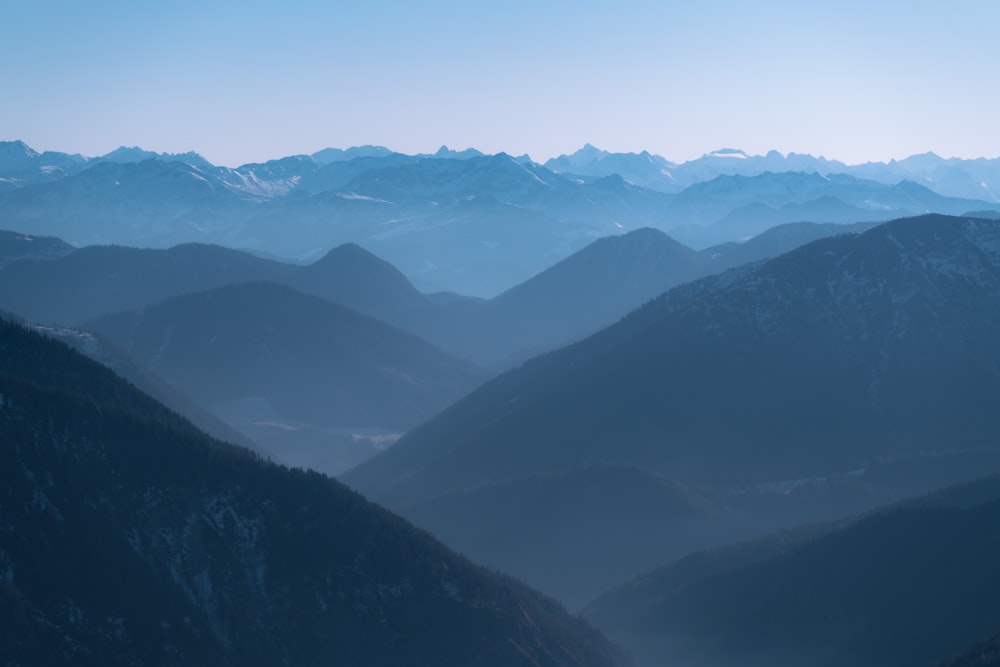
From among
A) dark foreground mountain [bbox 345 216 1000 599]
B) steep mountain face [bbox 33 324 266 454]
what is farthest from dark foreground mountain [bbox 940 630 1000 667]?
steep mountain face [bbox 33 324 266 454]

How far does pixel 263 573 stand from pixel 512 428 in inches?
3692

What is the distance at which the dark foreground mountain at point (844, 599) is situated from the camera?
3371 inches

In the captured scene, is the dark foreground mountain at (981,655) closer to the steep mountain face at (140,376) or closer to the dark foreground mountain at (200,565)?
the dark foreground mountain at (200,565)

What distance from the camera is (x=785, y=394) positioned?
164500 mm

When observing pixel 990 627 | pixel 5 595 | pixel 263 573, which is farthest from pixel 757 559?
pixel 5 595

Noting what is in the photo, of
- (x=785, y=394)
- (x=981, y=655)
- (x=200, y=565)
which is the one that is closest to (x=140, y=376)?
(x=785, y=394)

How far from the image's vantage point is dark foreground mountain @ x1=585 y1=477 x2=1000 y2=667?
85625mm

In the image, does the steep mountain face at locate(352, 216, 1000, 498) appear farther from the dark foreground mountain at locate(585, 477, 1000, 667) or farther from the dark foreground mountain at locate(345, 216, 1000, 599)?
the dark foreground mountain at locate(585, 477, 1000, 667)

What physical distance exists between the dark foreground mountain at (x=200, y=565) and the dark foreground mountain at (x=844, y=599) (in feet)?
45.5

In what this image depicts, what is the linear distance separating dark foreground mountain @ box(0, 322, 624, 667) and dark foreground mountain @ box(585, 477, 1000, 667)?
1387 cm

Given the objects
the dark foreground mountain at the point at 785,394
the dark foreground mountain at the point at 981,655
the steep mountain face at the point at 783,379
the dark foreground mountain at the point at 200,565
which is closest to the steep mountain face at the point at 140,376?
the dark foreground mountain at the point at 785,394

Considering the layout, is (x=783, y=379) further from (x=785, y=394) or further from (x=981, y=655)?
(x=981, y=655)

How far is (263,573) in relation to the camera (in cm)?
7506

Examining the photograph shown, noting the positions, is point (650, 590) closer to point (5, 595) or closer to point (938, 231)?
point (5, 595)
